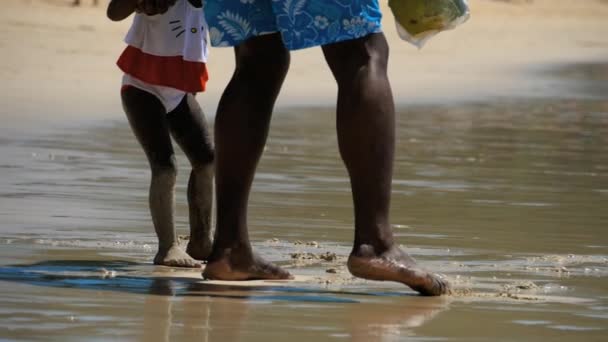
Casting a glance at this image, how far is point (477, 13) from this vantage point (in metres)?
42.2

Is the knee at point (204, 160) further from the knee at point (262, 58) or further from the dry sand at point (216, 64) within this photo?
the dry sand at point (216, 64)

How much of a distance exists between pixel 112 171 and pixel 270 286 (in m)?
3.64

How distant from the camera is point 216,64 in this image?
1816 centimetres

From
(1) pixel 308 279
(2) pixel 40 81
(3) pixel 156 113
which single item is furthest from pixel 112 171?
(2) pixel 40 81

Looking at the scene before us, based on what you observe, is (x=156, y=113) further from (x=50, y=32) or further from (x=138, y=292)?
(x=50, y=32)

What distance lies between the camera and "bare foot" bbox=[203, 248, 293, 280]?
16.0ft

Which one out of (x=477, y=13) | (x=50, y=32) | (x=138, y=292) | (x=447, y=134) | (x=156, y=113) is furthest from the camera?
(x=477, y=13)

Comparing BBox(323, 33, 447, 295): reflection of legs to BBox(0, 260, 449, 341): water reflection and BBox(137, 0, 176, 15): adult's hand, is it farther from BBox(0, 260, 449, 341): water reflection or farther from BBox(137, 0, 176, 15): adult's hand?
BBox(137, 0, 176, 15): adult's hand

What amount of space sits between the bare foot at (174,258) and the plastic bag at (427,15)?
1107 millimetres

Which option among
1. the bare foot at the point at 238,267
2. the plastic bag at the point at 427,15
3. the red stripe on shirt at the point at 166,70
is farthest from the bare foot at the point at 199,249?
the plastic bag at the point at 427,15

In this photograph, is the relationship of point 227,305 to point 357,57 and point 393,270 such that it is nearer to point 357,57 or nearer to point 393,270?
point 393,270

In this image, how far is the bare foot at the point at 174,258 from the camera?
5.31 meters

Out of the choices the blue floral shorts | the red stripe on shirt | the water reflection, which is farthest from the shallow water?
the blue floral shorts

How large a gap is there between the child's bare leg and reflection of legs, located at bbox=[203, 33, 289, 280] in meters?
0.61
